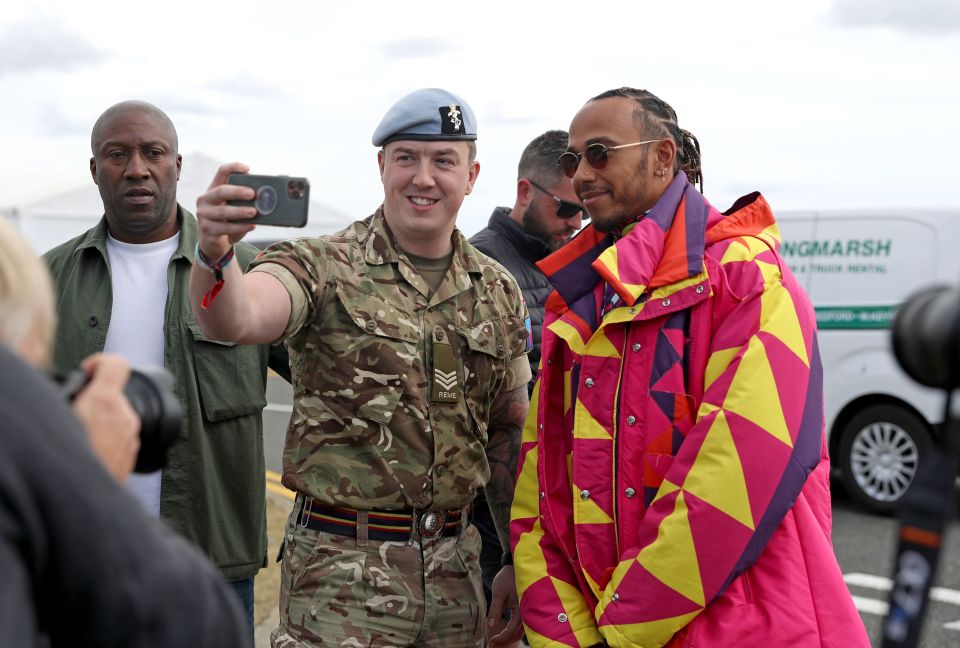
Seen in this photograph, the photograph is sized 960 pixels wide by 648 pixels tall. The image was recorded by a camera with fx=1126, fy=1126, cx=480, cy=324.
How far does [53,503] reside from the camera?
3.98 ft

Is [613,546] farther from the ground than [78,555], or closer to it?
closer to it

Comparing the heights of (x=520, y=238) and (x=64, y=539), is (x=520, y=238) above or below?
above

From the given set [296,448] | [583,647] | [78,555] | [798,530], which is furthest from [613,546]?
[78,555]

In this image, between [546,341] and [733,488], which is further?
[546,341]

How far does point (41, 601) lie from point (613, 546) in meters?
1.66

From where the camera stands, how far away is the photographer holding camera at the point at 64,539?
3.93 feet

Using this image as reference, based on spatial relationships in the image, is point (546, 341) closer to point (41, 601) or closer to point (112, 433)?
point (112, 433)

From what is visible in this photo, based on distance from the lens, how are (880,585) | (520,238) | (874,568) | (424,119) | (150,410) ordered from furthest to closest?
1. (874,568)
2. (880,585)
3. (520,238)
4. (424,119)
5. (150,410)

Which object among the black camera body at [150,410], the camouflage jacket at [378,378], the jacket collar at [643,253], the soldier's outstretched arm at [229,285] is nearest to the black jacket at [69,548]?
the black camera body at [150,410]

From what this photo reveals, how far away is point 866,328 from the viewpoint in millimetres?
8977

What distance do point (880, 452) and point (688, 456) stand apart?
279 inches

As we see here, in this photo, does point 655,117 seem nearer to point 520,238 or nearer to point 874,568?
point 520,238

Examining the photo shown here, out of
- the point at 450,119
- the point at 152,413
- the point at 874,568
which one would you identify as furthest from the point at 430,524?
the point at 874,568

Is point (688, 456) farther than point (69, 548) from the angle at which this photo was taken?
Yes
